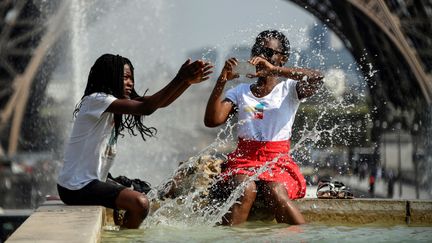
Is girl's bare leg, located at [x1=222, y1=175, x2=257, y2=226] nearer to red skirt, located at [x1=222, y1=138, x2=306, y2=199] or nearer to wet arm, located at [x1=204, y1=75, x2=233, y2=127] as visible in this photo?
red skirt, located at [x1=222, y1=138, x2=306, y2=199]

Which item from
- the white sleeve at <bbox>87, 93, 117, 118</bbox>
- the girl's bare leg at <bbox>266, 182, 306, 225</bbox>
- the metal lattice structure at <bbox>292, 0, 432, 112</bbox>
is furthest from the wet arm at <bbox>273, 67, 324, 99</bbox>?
the metal lattice structure at <bbox>292, 0, 432, 112</bbox>

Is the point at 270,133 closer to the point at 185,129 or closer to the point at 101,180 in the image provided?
the point at 101,180

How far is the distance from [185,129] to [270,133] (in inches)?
1027

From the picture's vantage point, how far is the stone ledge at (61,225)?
3453 mm

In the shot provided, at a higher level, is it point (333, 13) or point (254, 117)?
point (333, 13)

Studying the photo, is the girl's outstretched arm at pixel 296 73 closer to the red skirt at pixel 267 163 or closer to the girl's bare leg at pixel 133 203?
the red skirt at pixel 267 163

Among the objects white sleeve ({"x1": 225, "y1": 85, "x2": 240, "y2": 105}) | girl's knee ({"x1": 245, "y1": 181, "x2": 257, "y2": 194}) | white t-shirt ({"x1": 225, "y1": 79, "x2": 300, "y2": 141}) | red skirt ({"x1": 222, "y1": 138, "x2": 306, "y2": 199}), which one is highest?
white sleeve ({"x1": 225, "y1": 85, "x2": 240, "y2": 105})

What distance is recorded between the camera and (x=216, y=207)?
5.33m

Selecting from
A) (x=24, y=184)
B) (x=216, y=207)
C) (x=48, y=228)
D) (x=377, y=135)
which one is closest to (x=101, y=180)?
(x=216, y=207)

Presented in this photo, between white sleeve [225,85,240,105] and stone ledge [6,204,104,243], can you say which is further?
white sleeve [225,85,240,105]

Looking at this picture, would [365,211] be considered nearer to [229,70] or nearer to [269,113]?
[269,113]

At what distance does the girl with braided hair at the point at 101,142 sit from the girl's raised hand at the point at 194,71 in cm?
13

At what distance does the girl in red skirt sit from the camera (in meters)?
5.17

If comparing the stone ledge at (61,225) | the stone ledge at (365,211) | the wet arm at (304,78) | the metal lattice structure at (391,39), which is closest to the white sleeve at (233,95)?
the wet arm at (304,78)
